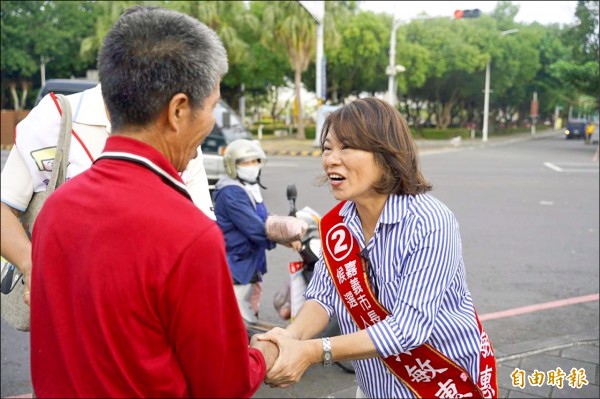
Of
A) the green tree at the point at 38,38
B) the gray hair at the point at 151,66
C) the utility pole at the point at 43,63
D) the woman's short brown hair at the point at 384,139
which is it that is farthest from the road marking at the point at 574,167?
the utility pole at the point at 43,63

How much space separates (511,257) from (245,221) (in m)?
3.94

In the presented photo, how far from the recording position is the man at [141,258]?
1.13 meters

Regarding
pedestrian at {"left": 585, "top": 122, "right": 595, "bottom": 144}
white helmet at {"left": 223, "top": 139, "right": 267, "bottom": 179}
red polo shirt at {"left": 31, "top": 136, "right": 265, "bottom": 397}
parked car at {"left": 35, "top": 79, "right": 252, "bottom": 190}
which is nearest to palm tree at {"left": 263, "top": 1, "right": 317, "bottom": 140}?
parked car at {"left": 35, "top": 79, "right": 252, "bottom": 190}

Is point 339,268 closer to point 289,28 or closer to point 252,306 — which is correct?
point 252,306

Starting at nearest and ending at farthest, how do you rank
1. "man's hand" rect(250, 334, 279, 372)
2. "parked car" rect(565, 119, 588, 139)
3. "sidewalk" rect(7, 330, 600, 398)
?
"man's hand" rect(250, 334, 279, 372)
"sidewalk" rect(7, 330, 600, 398)
"parked car" rect(565, 119, 588, 139)

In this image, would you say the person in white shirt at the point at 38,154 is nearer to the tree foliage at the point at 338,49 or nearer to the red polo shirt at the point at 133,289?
the red polo shirt at the point at 133,289

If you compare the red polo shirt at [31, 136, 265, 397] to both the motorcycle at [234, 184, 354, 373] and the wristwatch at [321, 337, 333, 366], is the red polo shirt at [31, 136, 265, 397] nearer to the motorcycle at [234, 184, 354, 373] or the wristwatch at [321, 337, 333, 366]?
the wristwatch at [321, 337, 333, 366]

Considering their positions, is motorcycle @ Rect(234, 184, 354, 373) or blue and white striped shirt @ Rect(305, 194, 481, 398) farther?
motorcycle @ Rect(234, 184, 354, 373)

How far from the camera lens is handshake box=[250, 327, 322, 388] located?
1.75 m

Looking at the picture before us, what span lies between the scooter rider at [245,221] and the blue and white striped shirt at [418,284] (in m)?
1.83

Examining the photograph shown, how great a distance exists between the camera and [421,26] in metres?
36.2

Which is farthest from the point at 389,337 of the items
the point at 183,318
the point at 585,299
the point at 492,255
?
the point at 492,255

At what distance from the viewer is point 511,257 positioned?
6.79 m

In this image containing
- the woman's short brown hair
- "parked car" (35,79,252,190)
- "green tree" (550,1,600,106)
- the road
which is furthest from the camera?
"green tree" (550,1,600,106)
